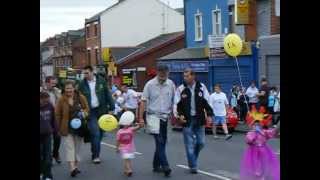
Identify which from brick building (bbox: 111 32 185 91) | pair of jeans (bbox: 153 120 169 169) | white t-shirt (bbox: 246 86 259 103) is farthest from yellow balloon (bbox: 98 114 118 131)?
brick building (bbox: 111 32 185 91)

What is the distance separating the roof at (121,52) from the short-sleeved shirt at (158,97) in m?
43.6

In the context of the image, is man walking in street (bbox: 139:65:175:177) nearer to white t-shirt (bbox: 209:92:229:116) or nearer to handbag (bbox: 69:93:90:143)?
handbag (bbox: 69:93:90:143)

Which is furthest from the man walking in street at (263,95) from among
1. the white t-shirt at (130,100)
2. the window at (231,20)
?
the window at (231,20)

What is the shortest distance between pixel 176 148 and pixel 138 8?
4496cm

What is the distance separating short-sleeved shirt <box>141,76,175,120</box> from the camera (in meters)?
10.1

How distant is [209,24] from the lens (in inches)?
1329

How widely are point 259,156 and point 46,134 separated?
2.97 meters

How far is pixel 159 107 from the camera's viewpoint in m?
10.1

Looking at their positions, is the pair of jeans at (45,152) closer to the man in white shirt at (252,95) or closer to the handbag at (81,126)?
the handbag at (81,126)

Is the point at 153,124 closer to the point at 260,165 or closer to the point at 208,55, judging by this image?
the point at 260,165

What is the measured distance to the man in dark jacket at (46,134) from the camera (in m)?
9.18

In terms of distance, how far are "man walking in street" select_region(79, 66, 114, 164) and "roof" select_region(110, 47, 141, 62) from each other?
42.3 metres
